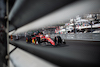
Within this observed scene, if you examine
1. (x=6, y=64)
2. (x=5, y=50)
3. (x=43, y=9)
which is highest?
(x=43, y=9)

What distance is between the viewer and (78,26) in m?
0.50

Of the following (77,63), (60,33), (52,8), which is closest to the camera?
(77,63)

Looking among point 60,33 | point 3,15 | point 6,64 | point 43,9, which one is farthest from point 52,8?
Answer: point 6,64

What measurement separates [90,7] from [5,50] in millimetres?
550

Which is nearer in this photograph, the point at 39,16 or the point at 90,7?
the point at 90,7

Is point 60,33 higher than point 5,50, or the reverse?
point 60,33

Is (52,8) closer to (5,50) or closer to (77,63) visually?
(77,63)

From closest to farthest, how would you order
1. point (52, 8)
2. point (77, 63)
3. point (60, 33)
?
point (77, 63) → point (52, 8) → point (60, 33)

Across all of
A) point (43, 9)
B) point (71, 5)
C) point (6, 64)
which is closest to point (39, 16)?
point (43, 9)

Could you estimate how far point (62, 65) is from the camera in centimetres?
22

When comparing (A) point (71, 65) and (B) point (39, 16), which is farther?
(B) point (39, 16)

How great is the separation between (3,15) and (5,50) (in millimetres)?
235

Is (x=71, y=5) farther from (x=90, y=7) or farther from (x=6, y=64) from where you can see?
(x=6, y=64)

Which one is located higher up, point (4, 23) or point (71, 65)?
point (4, 23)
